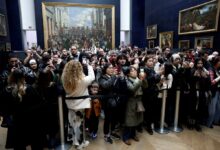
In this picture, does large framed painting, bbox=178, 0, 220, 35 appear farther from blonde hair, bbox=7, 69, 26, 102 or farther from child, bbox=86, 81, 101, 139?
blonde hair, bbox=7, 69, 26, 102

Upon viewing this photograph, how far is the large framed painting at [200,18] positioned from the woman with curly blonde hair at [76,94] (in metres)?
7.54

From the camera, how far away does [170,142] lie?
4.12 meters

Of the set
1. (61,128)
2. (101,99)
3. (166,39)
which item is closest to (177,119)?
(101,99)

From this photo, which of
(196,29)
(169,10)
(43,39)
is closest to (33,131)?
(196,29)

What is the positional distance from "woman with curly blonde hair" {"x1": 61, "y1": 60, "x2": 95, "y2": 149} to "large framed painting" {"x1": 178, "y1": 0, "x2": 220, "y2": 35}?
7.54 metres

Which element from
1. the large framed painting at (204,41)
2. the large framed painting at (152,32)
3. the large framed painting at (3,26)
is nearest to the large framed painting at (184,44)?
the large framed painting at (204,41)

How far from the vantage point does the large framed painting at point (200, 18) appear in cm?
850

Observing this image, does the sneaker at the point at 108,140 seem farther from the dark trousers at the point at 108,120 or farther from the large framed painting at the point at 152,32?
the large framed painting at the point at 152,32

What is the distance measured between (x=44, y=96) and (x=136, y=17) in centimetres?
1670

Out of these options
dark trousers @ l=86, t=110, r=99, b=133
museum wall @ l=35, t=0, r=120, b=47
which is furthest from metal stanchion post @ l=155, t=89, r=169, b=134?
museum wall @ l=35, t=0, r=120, b=47

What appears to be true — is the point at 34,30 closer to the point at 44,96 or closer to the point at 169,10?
the point at 169,10

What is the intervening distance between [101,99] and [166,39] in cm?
969

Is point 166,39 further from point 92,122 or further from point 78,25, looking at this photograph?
point 92,122

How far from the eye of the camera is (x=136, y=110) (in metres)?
4.01
